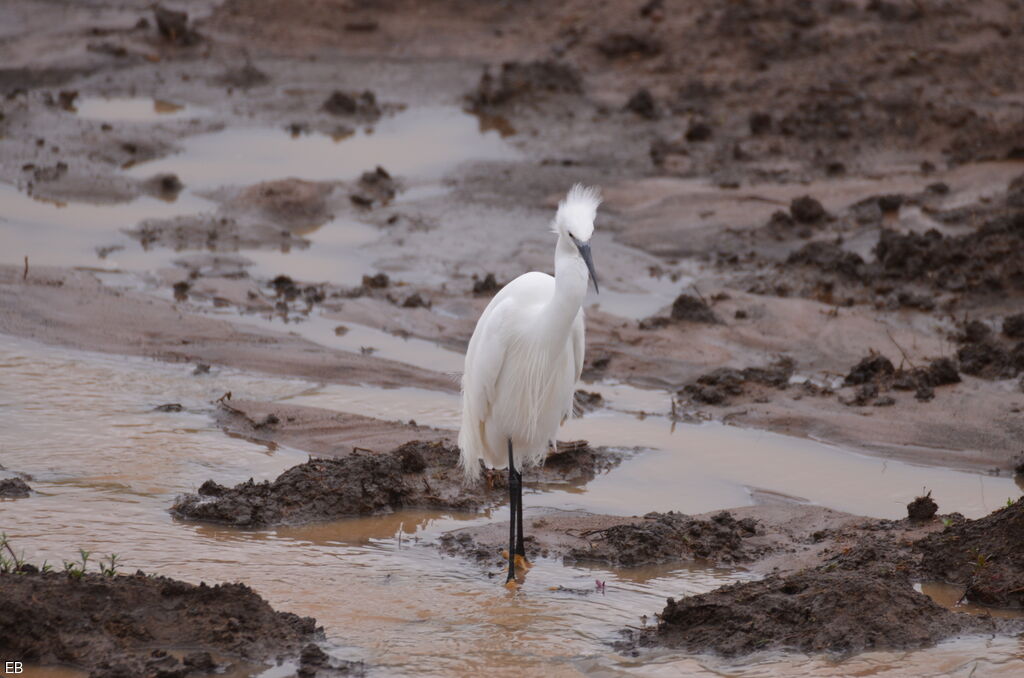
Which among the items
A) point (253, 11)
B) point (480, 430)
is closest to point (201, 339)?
point (480, 430)

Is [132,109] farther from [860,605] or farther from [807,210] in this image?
[860,605]

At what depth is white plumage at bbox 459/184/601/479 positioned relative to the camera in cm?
561

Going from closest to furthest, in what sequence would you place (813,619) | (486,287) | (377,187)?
1. (813,619)
2. (486,287)
3. (377,187)

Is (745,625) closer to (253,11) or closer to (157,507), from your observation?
(157,507)

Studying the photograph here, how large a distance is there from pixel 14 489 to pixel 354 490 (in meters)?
1.80

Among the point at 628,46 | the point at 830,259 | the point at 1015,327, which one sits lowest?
the point at 1015,327

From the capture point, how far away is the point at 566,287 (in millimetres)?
5570

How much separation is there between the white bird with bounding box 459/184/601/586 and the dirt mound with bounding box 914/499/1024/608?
2018 millimetres

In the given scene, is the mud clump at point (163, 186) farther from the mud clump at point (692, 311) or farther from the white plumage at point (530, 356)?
the white plumage at point (530, 356)

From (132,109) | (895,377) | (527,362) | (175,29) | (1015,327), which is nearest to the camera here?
(527,362)

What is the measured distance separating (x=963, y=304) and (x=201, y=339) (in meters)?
6.32

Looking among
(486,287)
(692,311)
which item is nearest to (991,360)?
(692,311)

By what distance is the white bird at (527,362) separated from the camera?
5.61 m

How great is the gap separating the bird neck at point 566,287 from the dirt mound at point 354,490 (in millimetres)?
1508
